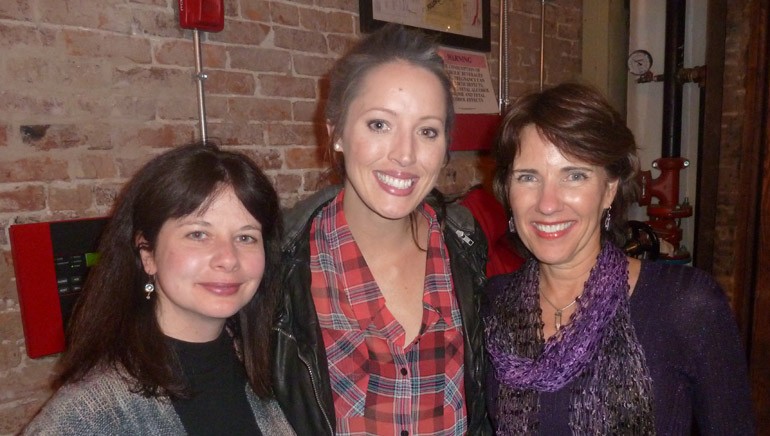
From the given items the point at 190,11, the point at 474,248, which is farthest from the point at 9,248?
the point at 474,248

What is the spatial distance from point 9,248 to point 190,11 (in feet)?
3.15

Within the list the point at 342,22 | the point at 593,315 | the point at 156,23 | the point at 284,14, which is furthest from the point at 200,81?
the point at 593,315

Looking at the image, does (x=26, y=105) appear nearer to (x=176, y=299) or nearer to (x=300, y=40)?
(x=176, y=299)

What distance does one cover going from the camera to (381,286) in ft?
5.43

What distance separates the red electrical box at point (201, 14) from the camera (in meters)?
1.99

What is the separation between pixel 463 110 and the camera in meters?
A: 3.15

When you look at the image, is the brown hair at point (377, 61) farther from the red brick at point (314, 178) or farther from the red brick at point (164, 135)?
the red brick at point (314, 178)

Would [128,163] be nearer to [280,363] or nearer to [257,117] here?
[257,117]

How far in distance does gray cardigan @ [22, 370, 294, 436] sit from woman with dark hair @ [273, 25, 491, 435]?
359 millimetres

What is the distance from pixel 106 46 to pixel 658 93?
10.2 feet

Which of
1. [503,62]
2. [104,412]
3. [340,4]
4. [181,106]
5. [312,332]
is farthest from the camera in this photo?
[503,62]

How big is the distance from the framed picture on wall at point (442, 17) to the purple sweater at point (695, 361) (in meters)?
1.89

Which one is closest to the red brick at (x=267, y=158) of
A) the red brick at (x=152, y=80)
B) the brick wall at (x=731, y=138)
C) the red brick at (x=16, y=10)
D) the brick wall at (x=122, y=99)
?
the brick wall at (x=122, y=99)

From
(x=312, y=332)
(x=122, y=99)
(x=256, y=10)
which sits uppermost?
(x=256, y=10)
